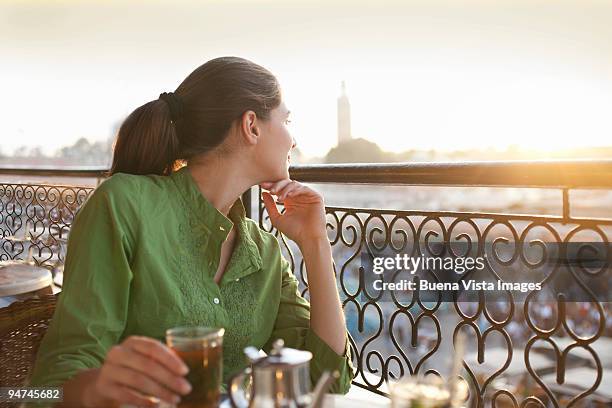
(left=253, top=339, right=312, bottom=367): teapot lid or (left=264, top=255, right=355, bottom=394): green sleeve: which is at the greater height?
(left=253, top=339, right=312, bottom=367): teapot lid

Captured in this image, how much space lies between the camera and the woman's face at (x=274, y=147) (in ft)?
4.93

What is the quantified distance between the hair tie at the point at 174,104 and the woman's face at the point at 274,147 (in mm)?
209

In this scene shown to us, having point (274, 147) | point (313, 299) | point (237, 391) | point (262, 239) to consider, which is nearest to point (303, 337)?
point (313, 299)

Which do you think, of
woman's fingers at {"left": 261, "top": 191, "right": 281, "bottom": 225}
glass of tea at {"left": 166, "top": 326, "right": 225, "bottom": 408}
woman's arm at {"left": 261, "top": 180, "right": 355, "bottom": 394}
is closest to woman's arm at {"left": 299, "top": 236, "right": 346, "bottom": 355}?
woman's arm at {"left": 261, "top": 180, "right": 355, "bottom": 394}

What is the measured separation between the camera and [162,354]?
770 mm

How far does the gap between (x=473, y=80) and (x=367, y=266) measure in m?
39.2

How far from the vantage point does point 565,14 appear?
41.4 meters

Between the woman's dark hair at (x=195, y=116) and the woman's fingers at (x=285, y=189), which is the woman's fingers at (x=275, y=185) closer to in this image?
the woman's fingers at (x=285, y=189)

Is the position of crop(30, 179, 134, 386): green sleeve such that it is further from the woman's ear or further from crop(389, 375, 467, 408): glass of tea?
crop(389, 375, 467, 408): glass of tea

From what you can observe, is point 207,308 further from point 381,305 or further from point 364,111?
point 364,111

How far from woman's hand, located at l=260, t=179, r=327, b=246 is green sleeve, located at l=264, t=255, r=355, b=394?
0.10 m

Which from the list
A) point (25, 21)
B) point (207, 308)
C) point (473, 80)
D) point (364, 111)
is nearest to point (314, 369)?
point (207, 308)

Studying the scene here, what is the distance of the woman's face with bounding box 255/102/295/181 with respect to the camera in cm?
150

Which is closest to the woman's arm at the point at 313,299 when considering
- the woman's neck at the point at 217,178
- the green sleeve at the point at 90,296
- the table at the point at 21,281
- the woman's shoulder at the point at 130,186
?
the woman's neck at the point at 217,178
